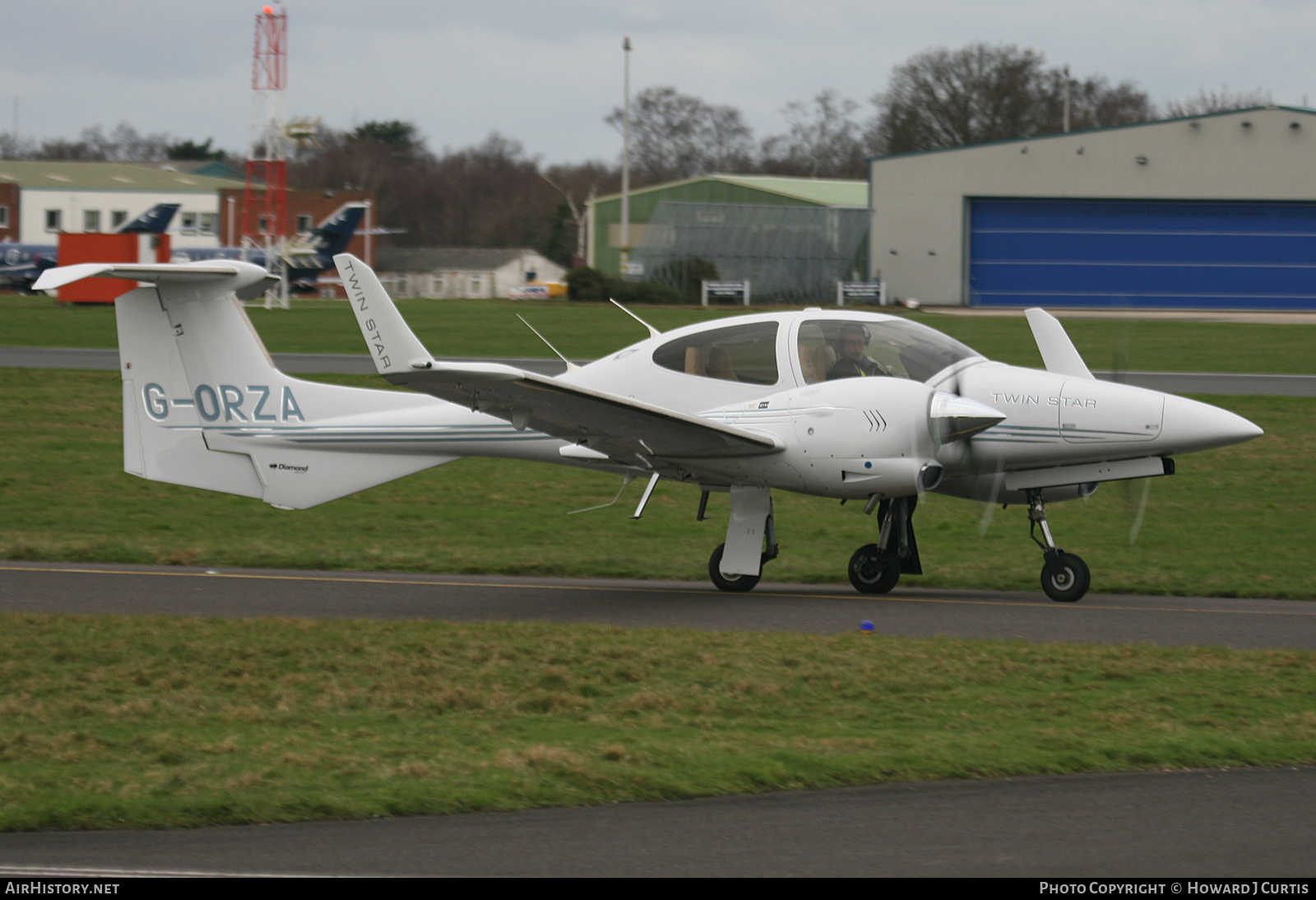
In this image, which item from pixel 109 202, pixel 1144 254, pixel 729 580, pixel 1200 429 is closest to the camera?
pixel 1200 429

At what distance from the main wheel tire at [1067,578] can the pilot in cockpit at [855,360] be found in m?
2.24

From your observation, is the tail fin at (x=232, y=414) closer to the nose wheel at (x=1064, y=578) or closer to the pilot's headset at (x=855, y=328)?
the pilot's headset at (x=855, y=328)

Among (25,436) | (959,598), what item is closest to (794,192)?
(25,436)

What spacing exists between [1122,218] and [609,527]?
4677cm

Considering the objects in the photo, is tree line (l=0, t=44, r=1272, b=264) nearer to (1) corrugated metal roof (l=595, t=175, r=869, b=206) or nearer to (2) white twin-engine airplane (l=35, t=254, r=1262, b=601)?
(1) corrugated metal roof (l=595, t=175, r=869, b=206)

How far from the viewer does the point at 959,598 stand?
12016 millimetres

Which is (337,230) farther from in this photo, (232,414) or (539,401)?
(539,401)

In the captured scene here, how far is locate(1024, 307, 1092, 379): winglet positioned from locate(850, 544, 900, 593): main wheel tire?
2.34 meters

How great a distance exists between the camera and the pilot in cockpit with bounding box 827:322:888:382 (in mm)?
11320

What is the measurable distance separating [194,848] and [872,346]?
7.51 meters

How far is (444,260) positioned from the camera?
9269cm

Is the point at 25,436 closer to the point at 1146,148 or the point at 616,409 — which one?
the point at 616,409

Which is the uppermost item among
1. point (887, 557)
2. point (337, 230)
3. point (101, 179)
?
point (101, 179)

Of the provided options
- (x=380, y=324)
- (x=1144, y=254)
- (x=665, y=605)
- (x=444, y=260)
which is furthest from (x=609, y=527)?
(x=444, y=260)
